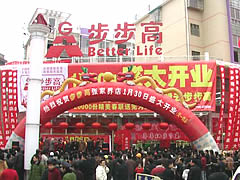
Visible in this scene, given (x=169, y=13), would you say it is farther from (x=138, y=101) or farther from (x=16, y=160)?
(x=16, y=160)

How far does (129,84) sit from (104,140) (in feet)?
16.8

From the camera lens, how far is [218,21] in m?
18.7

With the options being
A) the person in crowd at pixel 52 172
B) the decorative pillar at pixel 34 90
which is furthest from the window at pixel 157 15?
the person in crowd at pixel 52 172

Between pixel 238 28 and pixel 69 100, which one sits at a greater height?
pixel 238 28

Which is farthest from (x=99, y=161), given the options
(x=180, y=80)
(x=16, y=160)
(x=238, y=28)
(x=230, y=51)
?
(x=238, y=28)

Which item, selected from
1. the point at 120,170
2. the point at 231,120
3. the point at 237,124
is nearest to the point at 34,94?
the point at 120,170

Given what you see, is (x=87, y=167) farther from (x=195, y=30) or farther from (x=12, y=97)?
(x=195, y=30)

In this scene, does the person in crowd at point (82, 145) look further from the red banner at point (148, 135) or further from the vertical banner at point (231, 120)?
the vertical banner at point (231, 120)

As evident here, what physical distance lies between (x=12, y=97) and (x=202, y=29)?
42.6 ft

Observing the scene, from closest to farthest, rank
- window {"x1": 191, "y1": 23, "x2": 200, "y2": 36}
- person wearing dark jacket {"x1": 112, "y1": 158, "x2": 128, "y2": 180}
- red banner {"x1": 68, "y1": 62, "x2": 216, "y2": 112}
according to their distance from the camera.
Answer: person wearing dark jacket {"x1": 112, "y1": 158, "x2": 128, "y2": 180}
red banner {"x1": 68, "y1": 62, "x2": 216, "y2": 112}
window {"x1": 191, "y1": 23, "x2": 200, "y2": 36}

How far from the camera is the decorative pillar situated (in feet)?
25.6

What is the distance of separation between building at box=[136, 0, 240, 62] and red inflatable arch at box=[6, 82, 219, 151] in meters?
8.31

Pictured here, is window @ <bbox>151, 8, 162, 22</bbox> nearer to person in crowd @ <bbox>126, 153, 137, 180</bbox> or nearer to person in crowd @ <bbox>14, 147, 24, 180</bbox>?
person in crowd @ <bbox>126, 153, 137, 180</bbox>

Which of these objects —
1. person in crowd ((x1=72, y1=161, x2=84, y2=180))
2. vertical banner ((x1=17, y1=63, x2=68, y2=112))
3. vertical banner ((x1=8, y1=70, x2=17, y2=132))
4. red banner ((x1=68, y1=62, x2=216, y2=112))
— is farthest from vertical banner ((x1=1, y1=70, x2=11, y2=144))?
person in crowd ((x1=72, y1=161, x2=84, y2=180))
